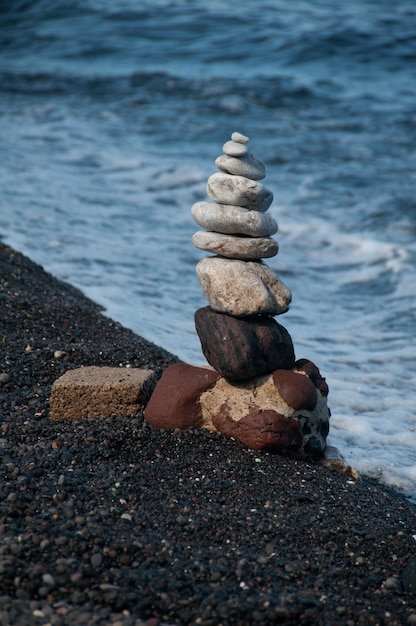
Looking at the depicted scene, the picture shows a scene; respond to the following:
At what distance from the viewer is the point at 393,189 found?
12320mm

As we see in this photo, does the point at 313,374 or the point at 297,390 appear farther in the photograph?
the point at 313,374

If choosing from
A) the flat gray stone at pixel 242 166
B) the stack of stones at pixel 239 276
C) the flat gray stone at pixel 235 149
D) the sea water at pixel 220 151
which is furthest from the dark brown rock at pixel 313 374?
the flat gray stone at pixel 235 149

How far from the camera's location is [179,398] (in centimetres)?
491

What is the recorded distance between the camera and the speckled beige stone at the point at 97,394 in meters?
4.88

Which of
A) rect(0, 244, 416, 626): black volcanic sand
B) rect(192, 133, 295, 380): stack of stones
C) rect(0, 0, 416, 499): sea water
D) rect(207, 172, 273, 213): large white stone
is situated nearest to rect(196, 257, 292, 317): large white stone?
rect(192, 133, 295, 380): stack of stones

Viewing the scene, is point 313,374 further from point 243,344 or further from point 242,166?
point 242,166

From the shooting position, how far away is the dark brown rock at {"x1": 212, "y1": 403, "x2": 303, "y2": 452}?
4734 millimetres

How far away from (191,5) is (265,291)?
20010mm

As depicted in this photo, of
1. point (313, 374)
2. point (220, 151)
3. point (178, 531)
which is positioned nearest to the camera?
point (178, 531)

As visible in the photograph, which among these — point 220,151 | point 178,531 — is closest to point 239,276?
point 178,531

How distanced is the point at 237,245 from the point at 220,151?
961 centimetres

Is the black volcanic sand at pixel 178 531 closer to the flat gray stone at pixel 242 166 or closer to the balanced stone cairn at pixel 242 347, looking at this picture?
the balanced stone cairn at pixel 242 347

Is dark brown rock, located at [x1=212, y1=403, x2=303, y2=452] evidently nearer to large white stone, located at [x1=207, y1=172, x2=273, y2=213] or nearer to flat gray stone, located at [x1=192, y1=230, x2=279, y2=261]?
flat gray stone, located at [x1=192, y1=230, x2=279, y2=261]

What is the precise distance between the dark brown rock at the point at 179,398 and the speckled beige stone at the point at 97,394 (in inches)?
4.5
